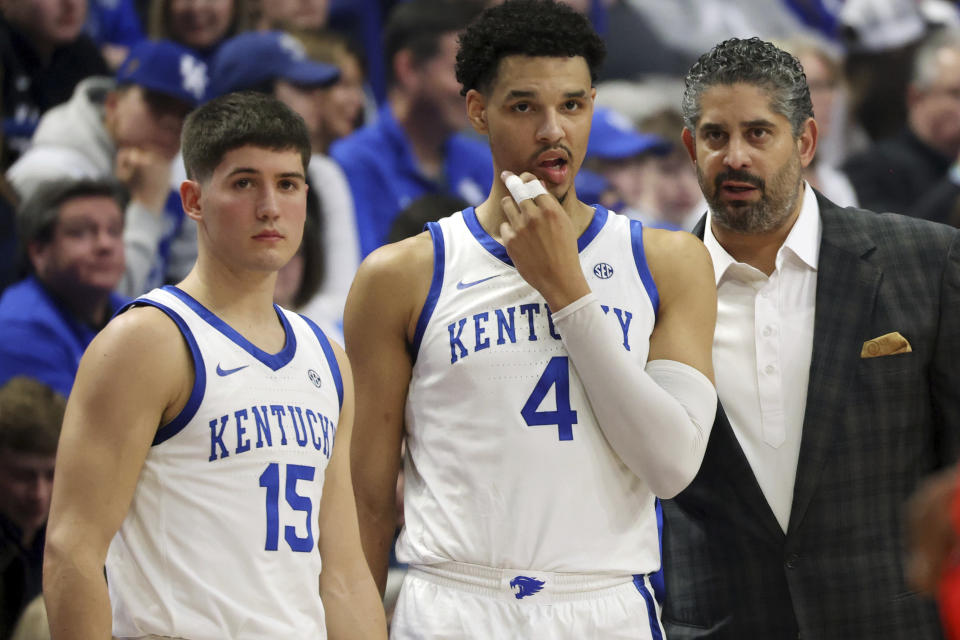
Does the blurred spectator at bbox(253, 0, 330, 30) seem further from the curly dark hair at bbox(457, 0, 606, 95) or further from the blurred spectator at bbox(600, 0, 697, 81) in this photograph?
the curly dark hair at bbox(457, 0, 606, 95)

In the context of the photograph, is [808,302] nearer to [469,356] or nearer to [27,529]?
[469,356]

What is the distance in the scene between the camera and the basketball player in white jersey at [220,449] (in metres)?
2.53

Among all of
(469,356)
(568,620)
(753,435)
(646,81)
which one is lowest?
(568,620)

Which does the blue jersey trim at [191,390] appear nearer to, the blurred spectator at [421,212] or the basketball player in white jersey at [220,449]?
the basketball player in white jersey at [220,449]

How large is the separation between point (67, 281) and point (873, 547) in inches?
162

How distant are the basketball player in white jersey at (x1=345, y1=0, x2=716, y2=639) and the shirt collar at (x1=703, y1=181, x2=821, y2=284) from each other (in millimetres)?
376

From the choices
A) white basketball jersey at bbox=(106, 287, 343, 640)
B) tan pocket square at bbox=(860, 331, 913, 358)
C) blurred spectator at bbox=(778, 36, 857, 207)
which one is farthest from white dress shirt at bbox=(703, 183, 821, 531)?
blurred spectator at bbox=(778, 36, 857, 207)

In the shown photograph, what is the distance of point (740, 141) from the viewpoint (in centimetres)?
336

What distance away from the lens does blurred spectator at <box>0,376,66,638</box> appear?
5.42 metres

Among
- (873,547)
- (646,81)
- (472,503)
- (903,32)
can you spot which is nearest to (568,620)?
(472,503)

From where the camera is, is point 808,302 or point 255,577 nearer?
point 255,577

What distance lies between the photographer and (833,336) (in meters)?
3.23

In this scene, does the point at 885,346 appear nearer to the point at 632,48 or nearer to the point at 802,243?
the point at 802,243

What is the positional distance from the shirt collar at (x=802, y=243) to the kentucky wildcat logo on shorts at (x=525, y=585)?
103cm
